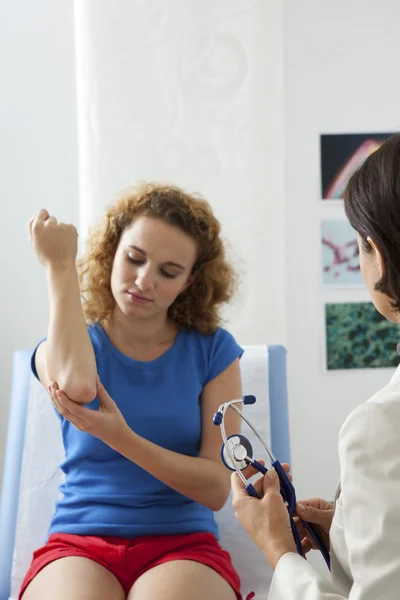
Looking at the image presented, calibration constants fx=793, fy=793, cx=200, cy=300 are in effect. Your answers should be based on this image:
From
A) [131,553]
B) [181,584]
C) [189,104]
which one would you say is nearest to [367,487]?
[181,584]

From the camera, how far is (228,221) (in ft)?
7.37

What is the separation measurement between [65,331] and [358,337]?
1532 mm

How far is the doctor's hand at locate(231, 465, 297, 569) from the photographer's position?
1058mm

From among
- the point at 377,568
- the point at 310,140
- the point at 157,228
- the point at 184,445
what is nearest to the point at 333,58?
the point at 310,140

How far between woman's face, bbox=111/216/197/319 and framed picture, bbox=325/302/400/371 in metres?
1.21

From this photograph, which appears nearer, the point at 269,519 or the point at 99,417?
the point at 269,519

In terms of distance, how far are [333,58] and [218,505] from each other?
174cm

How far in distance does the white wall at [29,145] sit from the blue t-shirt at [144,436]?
1.01 meters

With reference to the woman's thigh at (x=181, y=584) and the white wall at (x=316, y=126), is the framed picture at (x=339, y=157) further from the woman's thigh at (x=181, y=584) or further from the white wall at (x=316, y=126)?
the woman's thigh at (x=181, y=584)

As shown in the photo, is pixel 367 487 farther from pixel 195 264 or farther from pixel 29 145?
pixel 29 145

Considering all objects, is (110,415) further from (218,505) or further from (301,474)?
(301,474)

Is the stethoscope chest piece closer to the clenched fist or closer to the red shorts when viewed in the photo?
Result: the red shorts

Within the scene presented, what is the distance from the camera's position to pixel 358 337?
2.77 meters

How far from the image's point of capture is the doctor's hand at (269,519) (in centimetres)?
106
